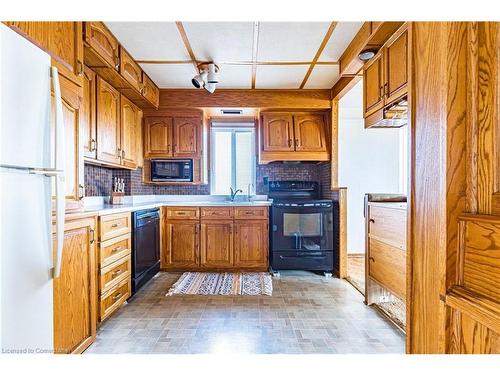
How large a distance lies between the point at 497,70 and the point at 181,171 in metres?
3.50

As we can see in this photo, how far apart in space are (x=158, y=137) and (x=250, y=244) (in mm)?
1840

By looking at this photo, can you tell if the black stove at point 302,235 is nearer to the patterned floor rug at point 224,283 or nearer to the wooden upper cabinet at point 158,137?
the patterned floor rug at point 224,283

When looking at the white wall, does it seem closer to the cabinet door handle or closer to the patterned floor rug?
the patterned floor rug

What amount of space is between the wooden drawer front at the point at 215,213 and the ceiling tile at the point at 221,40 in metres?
1.72

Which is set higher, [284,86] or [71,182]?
[284,86]

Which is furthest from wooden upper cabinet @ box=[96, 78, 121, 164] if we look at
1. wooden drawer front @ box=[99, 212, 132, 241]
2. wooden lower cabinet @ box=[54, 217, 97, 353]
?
wooden lower cabinet @ box=[54, 217, 97, 353]

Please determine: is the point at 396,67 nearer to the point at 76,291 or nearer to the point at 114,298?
the point at 76,291

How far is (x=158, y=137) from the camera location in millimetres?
3811

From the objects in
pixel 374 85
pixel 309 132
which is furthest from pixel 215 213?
pixel 374 85

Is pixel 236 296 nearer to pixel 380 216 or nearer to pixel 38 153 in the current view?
pixel 380 216

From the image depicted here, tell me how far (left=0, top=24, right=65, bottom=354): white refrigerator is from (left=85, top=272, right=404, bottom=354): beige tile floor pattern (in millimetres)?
824

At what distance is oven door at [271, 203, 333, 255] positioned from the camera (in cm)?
356

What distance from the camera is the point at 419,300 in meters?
1.02
